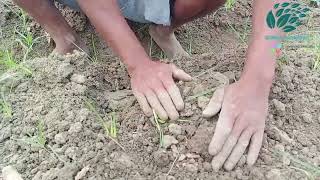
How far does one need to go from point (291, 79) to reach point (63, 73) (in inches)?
37.4

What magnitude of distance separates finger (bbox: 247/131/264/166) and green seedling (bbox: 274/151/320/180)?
0.30 ft

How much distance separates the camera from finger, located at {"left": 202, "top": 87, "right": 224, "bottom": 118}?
1984 mm

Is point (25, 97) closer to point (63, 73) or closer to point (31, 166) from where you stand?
point (63, 73)

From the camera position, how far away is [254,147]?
1.92 meters

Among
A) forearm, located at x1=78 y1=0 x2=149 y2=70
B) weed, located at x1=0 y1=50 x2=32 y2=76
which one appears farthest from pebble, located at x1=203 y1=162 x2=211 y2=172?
weed, located at x1=0 y1=50 x2=32 y2=76

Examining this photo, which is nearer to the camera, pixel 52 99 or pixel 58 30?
pixel 52 99

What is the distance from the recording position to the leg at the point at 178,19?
7.97 ft

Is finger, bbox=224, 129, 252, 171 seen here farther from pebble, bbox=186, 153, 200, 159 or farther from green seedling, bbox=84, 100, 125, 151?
green seedling, bbox=84, 100, 125, 151

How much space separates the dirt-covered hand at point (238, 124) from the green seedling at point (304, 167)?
0.37 feet

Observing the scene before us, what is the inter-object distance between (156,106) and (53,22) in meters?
0.82

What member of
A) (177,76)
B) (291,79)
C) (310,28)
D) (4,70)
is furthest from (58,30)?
(310,28)

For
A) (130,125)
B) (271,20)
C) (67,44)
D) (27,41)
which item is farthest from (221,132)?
(27,41)

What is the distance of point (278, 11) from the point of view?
2.05m

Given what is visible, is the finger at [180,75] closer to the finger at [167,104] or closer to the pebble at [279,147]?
the finger at [167,104]
